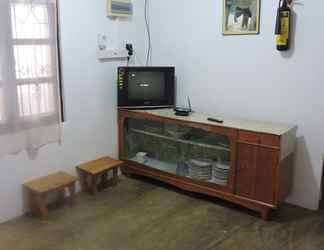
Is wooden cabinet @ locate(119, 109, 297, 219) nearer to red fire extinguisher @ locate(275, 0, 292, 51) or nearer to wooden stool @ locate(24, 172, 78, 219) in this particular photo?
red fire extinguisher @ locate(275, 0, 292, 51)

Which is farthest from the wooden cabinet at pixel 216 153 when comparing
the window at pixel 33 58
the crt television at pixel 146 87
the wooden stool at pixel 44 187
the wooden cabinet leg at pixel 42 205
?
the wooden cabinet leg at pixel 42 205

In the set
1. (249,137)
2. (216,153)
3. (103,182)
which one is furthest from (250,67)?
(103,182)

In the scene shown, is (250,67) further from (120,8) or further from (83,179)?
(83,179)

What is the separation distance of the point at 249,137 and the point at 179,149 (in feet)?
2.69

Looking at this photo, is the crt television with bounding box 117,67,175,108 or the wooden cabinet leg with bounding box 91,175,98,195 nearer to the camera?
the wooden cabinet leg with bounding box 91,175,98,195

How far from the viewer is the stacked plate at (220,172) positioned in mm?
3100

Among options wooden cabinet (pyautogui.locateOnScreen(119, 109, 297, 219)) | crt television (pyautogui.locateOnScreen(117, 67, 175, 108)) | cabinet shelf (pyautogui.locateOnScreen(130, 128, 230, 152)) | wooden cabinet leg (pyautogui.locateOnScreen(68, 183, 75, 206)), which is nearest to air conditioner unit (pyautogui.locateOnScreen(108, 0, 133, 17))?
crt television (pyautogui.locateOnScreen(117, 67, 175, 108))

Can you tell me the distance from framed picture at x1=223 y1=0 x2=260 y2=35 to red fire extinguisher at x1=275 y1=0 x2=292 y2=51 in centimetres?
22

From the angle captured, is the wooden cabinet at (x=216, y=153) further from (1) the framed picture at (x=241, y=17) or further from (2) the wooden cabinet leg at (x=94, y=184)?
(1) the framed picture at (x=241, y=17)

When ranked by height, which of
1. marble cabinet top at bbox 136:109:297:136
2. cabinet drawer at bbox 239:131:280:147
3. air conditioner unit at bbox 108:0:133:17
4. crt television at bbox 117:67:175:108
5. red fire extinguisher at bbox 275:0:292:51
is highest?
air conditioner unit at bbox 108:0:133:17

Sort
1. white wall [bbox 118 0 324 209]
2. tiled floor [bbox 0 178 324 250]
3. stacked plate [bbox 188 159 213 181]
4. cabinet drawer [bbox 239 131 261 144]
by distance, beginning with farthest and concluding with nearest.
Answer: stacked plate [bbox 188 159 213 181]
white wall [bbox 118 0 324 209]
cabinet drawer [bbox 239 131 261 144]
tiled floor [bbox 0 178 324 250]

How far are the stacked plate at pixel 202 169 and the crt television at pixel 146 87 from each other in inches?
28.4

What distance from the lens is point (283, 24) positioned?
289 centimetres

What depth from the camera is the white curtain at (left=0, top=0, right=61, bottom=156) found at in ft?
8.71
